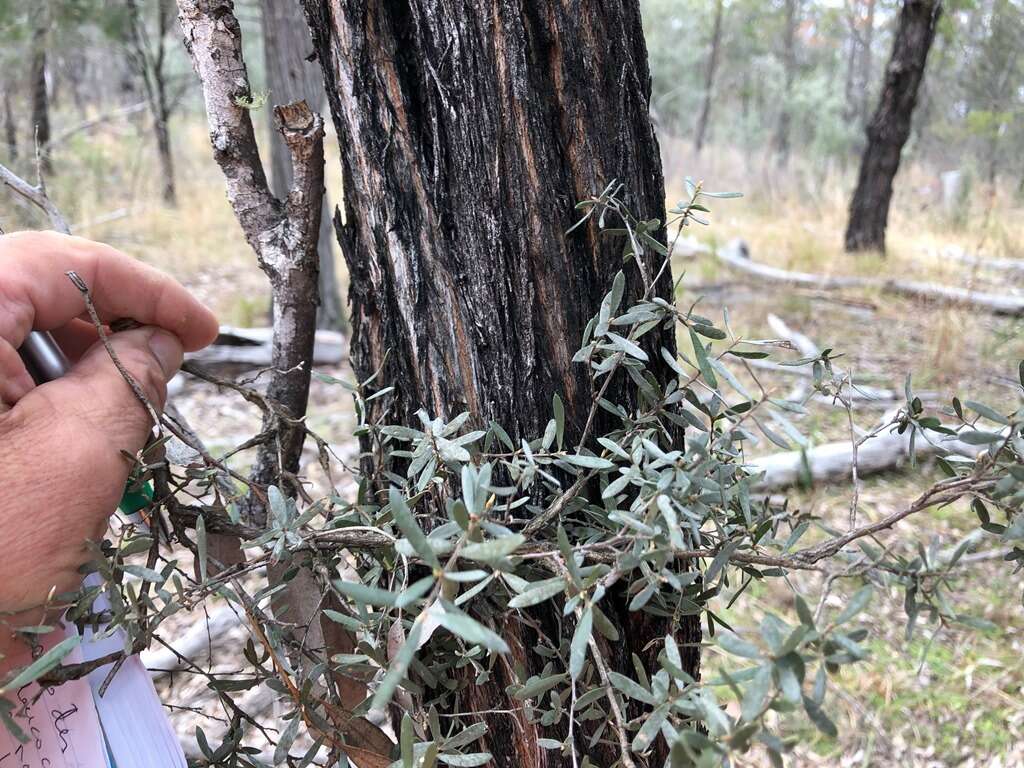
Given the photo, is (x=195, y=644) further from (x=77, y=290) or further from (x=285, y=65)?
(x=285, y=65)

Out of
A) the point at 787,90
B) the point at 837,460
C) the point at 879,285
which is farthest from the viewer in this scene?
the point at 787,90

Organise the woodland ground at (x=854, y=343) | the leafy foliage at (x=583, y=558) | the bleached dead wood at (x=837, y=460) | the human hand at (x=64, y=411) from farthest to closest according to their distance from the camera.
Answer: the bleached dead wood at (x=837, y=460) < the woodland ground at (x=854, y=343) < the human hand at (x=64, y=411) < the leafy foliage at (x=583, y=558)

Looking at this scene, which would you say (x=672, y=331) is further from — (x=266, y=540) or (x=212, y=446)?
(x=212, y=446)

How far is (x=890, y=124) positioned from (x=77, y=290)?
6.84 m

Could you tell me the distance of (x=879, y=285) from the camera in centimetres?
553

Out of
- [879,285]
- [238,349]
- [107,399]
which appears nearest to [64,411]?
[107,399]

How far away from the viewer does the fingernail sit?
86 cm

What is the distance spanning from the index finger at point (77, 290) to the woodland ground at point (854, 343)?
21.6 inches

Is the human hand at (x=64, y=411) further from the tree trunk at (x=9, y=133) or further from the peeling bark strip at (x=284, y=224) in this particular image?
the tree trunk at (x=9, y=133)

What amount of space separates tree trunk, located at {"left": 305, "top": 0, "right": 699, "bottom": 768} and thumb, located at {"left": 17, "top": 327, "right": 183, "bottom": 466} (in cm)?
26

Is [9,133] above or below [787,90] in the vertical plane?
below

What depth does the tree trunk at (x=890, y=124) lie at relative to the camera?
19.3ft

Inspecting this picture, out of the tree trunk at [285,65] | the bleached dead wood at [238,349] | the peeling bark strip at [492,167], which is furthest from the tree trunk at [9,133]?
the peeling bark strip at [492,167]

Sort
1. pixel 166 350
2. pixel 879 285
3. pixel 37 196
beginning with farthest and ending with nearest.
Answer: pixel 879 285 < pixel 37 196 < pixel 166 350
